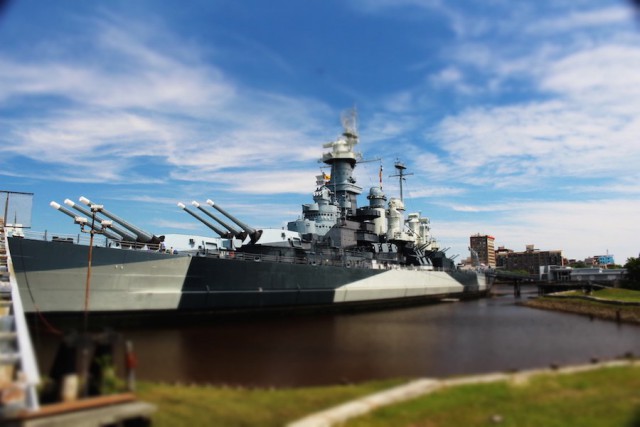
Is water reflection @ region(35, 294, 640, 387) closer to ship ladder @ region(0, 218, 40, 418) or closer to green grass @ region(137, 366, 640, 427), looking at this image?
green grass @ region(137, 366, 640, 427)

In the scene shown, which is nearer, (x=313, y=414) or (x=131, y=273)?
(x=313, y=414)

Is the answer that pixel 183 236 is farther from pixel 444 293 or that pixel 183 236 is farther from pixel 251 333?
pixel 444 293

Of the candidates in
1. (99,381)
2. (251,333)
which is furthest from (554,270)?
(99,381)

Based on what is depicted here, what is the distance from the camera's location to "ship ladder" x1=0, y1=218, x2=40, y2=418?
5770 mm

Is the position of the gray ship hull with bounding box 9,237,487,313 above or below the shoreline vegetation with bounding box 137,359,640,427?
above

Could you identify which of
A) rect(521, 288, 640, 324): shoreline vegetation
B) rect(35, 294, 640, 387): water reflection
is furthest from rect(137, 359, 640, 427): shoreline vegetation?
rect(521, 288, 640, 324): shoreline vegetation

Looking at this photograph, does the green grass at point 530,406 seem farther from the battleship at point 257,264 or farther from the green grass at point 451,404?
the battleship at point 257,264

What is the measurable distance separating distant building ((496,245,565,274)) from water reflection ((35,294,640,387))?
5174 inches

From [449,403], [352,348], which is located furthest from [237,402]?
[352,348]

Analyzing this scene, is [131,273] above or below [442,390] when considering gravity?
above

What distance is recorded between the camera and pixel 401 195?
53.5m

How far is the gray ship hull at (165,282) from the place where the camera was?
18734mm

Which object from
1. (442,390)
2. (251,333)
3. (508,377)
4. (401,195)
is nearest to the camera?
(442,390)

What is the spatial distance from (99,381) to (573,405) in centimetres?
758
